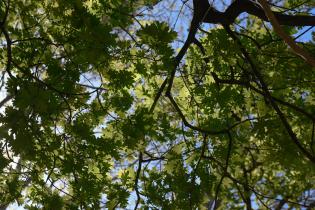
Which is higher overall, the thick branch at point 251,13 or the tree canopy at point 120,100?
the thick branch at point 251,13

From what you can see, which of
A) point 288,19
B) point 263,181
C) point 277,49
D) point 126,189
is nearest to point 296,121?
point 277,49

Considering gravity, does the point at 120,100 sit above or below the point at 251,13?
below

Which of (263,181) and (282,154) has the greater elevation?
(263,181)

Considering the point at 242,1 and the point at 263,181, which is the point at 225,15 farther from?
the point at 263,181

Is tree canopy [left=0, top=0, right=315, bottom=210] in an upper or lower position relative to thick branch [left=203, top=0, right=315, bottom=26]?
lower

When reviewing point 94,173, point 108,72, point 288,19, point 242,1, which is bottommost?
point 94,173

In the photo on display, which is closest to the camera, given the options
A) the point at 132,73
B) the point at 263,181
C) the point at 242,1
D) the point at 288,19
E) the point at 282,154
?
the point at 132,73

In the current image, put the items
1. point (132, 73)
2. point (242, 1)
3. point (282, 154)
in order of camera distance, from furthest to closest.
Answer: point (282, 154)
point (242, 1)
point (132, 73)

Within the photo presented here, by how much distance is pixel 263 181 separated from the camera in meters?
8.41

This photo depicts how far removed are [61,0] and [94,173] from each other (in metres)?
1.57

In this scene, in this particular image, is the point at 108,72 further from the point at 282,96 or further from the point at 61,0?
the point at 282,96

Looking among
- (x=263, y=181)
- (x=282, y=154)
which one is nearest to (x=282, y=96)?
(x=282, y=154)

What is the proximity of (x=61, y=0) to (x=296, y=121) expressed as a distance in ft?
8.86

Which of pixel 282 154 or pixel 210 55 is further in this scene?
pixel 282 154
